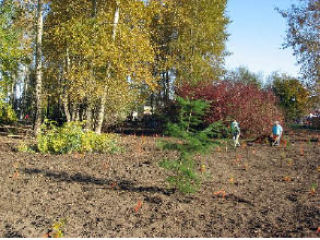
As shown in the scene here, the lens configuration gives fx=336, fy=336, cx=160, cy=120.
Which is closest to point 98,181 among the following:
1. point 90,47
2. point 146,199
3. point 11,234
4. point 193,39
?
point 146,199

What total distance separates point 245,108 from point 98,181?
11193mm

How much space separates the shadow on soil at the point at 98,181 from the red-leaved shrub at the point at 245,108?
32.6ft

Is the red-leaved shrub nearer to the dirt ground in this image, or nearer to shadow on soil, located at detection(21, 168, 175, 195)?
the dirt ground

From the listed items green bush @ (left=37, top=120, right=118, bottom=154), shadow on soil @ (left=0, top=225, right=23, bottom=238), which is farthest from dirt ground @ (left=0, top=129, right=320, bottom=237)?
green bush @ (left=37, top=120, right=118, bottom=154)

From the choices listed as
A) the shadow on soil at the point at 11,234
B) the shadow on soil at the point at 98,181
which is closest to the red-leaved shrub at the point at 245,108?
the shadow on soil at the point at 98,181

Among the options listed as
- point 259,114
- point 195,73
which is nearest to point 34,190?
point 259,114

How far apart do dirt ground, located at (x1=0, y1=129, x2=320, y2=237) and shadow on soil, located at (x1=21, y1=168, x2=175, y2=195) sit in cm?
2

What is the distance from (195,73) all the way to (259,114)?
22.2ft

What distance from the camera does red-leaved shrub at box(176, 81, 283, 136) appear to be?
16.4m

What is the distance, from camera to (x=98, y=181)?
6.80 meters

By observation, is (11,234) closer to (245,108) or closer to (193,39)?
(245,108)

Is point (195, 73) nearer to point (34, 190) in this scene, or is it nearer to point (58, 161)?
point (58, 161)

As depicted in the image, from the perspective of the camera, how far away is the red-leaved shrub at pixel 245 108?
53.9 feet

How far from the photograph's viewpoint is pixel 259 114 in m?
16.7
